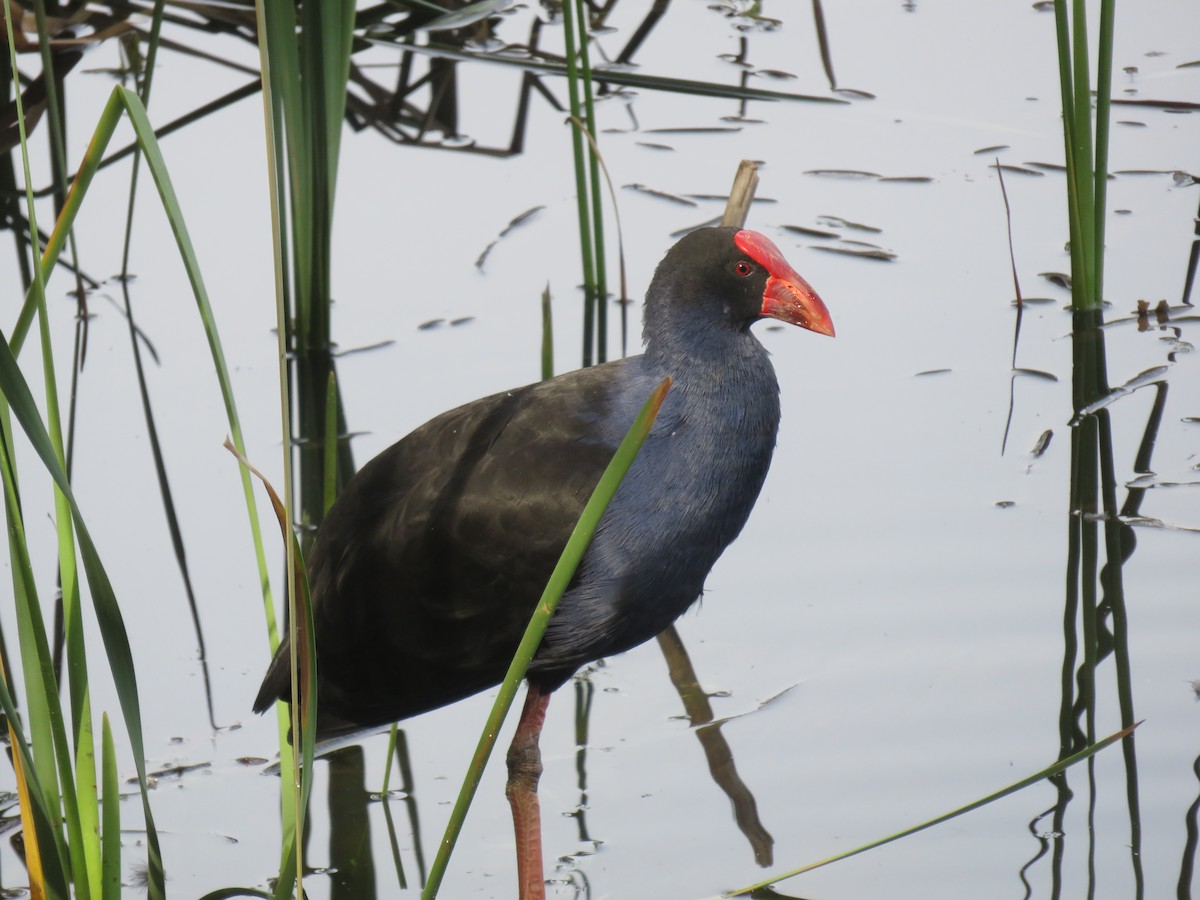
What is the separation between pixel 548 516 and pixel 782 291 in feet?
1.80

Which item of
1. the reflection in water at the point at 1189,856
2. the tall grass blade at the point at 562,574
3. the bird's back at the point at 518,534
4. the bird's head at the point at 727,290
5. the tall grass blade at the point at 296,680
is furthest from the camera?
the bird's head at the point at 727,290

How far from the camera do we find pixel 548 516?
244 centimetres

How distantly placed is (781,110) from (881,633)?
256cm

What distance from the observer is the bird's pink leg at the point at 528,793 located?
8.16 feet

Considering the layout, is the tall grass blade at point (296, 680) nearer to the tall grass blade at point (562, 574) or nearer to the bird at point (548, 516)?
the tall grass blade at point (562, 574)

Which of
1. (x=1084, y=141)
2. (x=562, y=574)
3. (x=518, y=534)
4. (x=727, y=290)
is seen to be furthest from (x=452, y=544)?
(x=1084, y=141)

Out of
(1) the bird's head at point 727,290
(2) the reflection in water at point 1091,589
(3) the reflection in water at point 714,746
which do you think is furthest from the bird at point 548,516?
(2) the reflection in water at point 1091,589

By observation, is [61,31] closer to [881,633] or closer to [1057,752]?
[881,633]

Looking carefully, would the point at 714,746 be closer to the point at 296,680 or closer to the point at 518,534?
the point at 518,534

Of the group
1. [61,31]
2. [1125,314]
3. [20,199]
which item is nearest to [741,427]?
[1125,314]

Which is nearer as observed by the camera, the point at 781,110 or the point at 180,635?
the point at 180,635

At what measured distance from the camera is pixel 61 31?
5.24 m

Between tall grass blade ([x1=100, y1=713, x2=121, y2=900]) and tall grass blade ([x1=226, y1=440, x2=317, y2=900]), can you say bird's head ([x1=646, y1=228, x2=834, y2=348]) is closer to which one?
tall grass blade ([x1=226, y1=440, x2=317, y2=900])

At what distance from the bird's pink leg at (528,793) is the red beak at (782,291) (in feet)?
2.52
